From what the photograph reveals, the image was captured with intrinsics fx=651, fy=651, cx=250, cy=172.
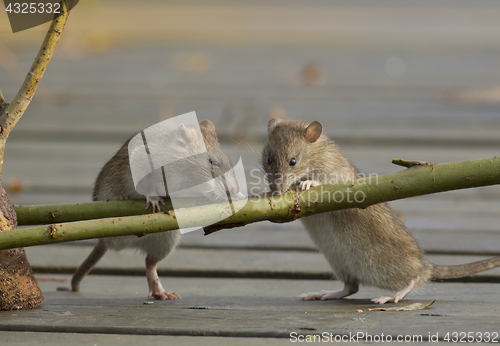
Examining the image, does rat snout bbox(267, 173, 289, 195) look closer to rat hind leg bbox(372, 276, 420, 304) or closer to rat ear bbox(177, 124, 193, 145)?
rat ear bbox(177, 124, 193, 145)

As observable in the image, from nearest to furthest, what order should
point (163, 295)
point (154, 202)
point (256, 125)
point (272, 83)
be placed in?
point (154, 202) < point (163, 295) < point (256, 125) < point (272, 83)

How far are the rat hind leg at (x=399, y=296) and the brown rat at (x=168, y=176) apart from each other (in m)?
0.67

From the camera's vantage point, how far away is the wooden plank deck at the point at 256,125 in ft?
6.57

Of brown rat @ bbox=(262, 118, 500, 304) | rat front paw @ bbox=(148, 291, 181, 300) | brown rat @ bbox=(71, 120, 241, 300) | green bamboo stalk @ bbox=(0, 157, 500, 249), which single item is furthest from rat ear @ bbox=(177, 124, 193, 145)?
green bamboo stalk @ bbox=(0, 157, 500, 249)

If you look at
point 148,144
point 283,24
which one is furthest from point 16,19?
point 283,24

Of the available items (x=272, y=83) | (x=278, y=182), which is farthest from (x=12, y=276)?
(x=272, y=83)

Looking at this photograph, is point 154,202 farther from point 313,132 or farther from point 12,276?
point 313,132

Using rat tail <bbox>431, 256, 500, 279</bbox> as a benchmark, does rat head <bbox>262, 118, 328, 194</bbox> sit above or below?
above

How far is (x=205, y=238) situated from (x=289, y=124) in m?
0.73

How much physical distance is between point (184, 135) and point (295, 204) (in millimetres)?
855

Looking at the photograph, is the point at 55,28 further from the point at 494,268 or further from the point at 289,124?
the point at 494,268

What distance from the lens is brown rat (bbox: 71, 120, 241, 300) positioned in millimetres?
2566

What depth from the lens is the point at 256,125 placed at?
557 centimetres

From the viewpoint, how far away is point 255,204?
6.52 feet
